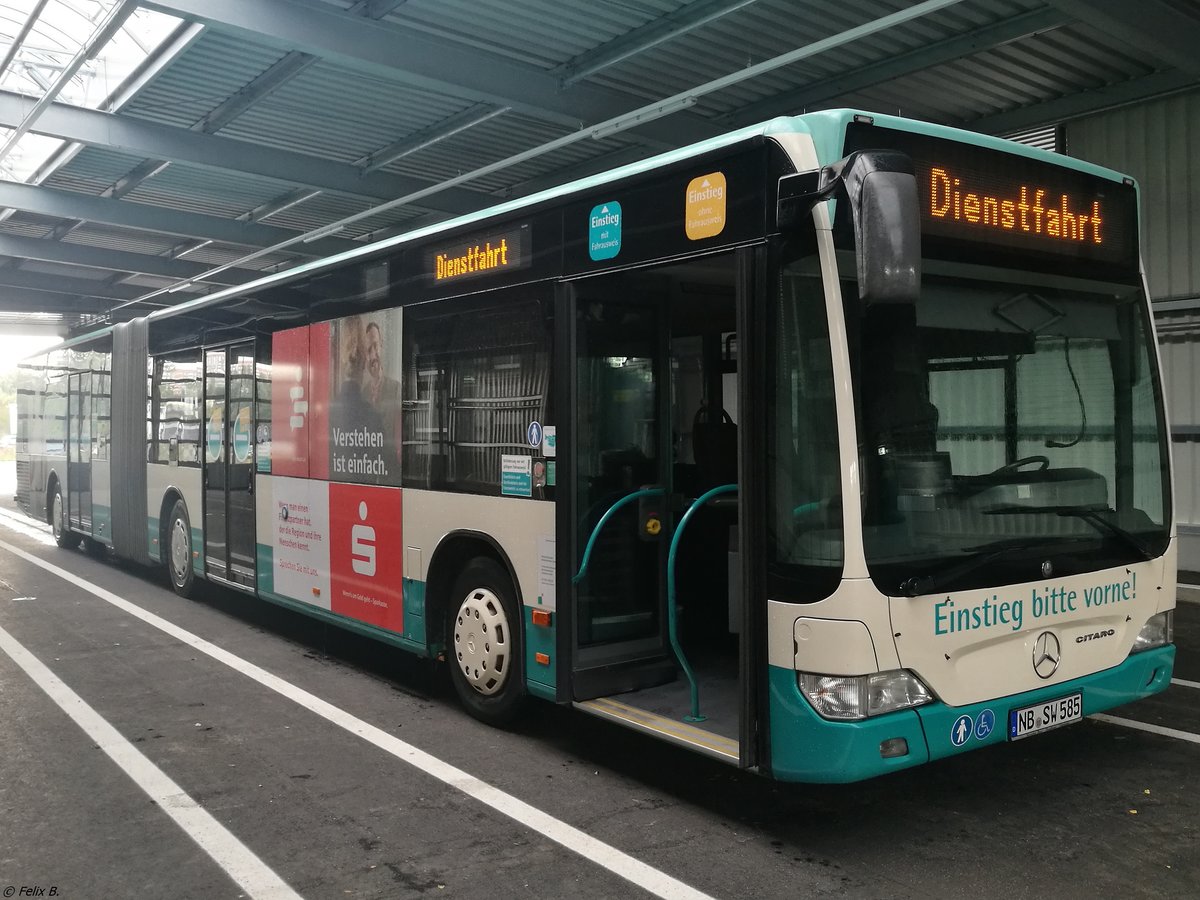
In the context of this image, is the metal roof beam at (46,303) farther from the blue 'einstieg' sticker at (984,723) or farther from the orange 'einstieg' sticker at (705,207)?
the blue 'einstieg' sticker at (984,723)

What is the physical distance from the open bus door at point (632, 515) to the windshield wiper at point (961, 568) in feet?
3.97

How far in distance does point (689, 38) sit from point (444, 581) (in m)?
6.37

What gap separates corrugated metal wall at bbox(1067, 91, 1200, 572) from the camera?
11875 millimetres

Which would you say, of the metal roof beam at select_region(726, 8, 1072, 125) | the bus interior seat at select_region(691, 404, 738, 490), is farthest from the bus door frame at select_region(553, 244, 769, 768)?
the metal roof beam at select_region(726, 8, 1072, 125)

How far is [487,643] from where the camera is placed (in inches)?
235

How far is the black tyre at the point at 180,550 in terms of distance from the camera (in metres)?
10.6

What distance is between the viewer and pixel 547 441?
5480mm

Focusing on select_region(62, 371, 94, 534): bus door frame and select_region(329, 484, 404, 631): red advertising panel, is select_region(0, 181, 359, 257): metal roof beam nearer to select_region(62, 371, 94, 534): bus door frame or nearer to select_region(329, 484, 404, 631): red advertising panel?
select_region(62, 371, 94, 534): bus door frame

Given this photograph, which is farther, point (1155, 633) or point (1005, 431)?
point (1155, 633)

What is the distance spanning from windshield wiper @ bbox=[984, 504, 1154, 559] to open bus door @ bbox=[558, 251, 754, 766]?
133 centimetres

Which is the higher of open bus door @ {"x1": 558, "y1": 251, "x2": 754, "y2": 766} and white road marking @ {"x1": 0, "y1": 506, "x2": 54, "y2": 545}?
open bus door @ {"x1": 558, "y1": 251, "x2": 754, "y2": 766}

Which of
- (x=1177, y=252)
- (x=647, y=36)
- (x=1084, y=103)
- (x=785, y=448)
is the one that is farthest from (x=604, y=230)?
(x=1177, y=252)

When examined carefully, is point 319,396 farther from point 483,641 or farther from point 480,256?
point 483,641

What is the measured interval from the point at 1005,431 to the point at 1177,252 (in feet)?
30.3
